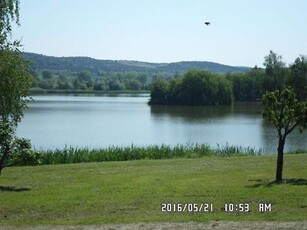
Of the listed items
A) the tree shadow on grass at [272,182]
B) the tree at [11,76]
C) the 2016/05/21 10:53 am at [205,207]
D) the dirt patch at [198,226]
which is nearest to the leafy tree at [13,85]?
the tree at [11,76]

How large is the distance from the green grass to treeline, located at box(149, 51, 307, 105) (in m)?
73.9

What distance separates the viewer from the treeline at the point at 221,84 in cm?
9169

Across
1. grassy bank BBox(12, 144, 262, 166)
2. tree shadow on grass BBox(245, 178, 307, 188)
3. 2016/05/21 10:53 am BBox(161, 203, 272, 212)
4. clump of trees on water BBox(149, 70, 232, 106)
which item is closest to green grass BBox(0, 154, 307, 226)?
tree shadow on grass BBox(245, 178, 307, 188)

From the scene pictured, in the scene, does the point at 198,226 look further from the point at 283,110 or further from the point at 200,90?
the point at 200,90

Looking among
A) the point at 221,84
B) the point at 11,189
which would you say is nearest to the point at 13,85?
the point at 11,189

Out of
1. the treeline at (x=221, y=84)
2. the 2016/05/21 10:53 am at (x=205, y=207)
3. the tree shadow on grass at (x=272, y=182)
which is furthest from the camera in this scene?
the treeline at (x=221, y=84)

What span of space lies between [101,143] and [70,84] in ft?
533

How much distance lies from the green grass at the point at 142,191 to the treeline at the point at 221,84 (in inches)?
2909

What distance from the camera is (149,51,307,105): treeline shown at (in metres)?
91.7

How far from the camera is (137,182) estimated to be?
546 inches

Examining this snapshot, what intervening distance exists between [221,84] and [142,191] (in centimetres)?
9823

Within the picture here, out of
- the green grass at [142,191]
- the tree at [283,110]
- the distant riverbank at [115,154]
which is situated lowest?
the distant riverbank at [115,154]

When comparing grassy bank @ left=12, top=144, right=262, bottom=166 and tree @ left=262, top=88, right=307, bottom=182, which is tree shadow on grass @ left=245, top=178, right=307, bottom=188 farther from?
grassy bank @ left=12, top=144, right=262, bottom=166

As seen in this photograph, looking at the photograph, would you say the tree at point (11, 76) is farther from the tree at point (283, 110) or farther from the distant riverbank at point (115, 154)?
the tree at point (283, 110)
